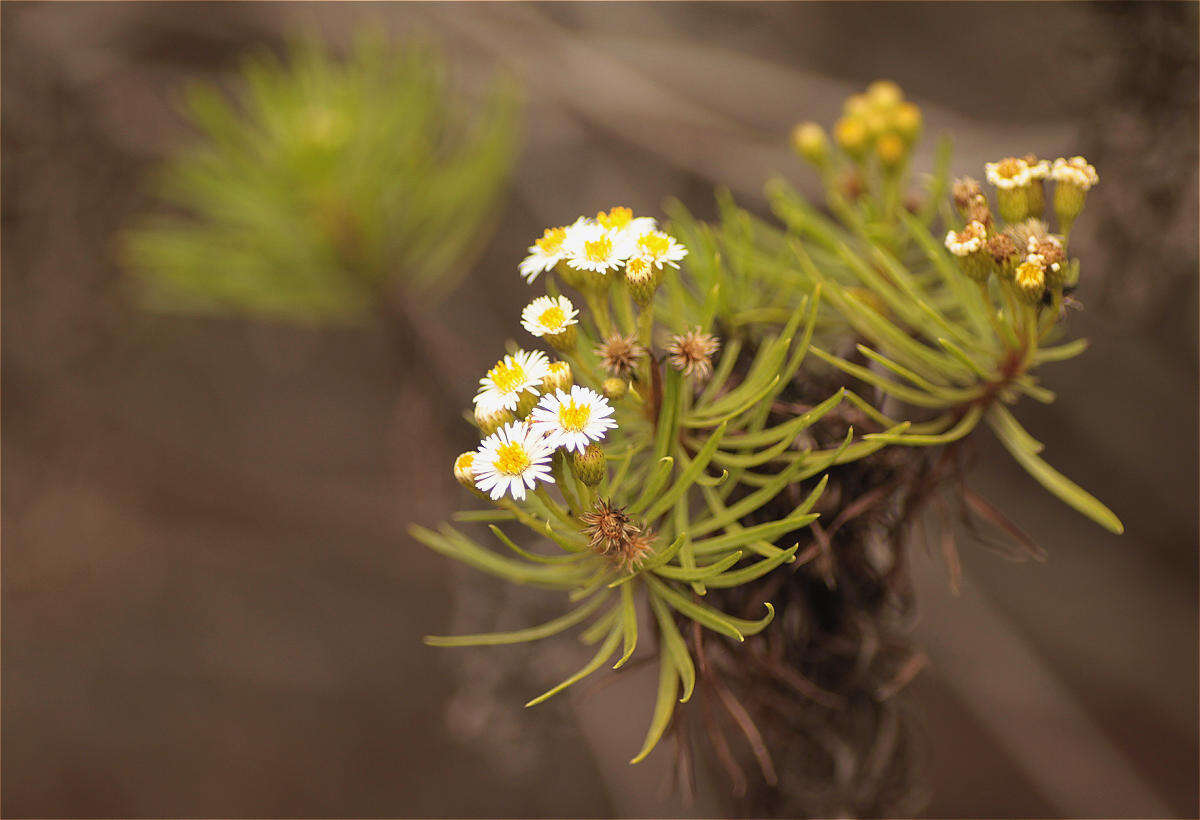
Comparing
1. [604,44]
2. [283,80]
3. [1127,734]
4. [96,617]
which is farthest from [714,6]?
[96,617]

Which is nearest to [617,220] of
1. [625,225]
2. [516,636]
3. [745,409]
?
[625,225]

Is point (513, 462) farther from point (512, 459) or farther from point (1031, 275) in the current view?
point (1031, 275)

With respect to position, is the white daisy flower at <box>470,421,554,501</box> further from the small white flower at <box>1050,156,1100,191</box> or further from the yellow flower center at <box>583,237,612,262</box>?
the small white flower at <box>1050,156,1100,191</box>

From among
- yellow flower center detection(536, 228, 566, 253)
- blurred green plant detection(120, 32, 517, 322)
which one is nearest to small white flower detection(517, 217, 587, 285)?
yellow flower center detection(536, 228, 566, 253)

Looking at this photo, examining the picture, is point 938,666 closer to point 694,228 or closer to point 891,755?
point 891,755

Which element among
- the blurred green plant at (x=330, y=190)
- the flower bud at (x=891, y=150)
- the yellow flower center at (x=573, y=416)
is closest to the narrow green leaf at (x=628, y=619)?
the yellow flower center at (x=573, y=416)

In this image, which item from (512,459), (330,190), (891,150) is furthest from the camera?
(330,190)
